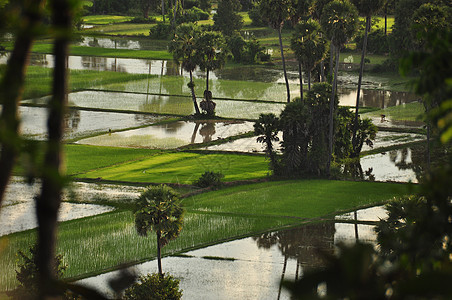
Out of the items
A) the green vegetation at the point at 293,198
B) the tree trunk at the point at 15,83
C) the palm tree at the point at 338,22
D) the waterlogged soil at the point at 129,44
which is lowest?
the green vegetation at the point at 293,198

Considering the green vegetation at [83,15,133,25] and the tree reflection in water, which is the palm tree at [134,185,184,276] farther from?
the green vegetation at [83,15,133,25]

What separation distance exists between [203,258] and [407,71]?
2409 cm

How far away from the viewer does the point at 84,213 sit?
3281 cm

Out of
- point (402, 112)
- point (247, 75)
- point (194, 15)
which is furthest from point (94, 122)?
point (194, 15)

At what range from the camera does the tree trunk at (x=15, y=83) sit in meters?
2.30

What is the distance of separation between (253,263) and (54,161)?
972 inches

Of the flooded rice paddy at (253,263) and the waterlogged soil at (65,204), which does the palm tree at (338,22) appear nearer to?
the flooded rice paddy at (253,263)

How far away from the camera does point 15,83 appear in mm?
2373

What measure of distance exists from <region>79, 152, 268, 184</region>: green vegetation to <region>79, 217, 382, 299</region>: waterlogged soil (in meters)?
8.68

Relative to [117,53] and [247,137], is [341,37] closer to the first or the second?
[247,137]

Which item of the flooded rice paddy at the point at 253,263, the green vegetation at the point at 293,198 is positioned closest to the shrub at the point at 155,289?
the flooded rice paddy at the point at 253,263

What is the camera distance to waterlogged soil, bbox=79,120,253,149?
46.3 m

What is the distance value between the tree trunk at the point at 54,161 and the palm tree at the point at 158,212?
65.4 feet

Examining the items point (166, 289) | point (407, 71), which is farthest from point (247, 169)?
point (407, 71)
